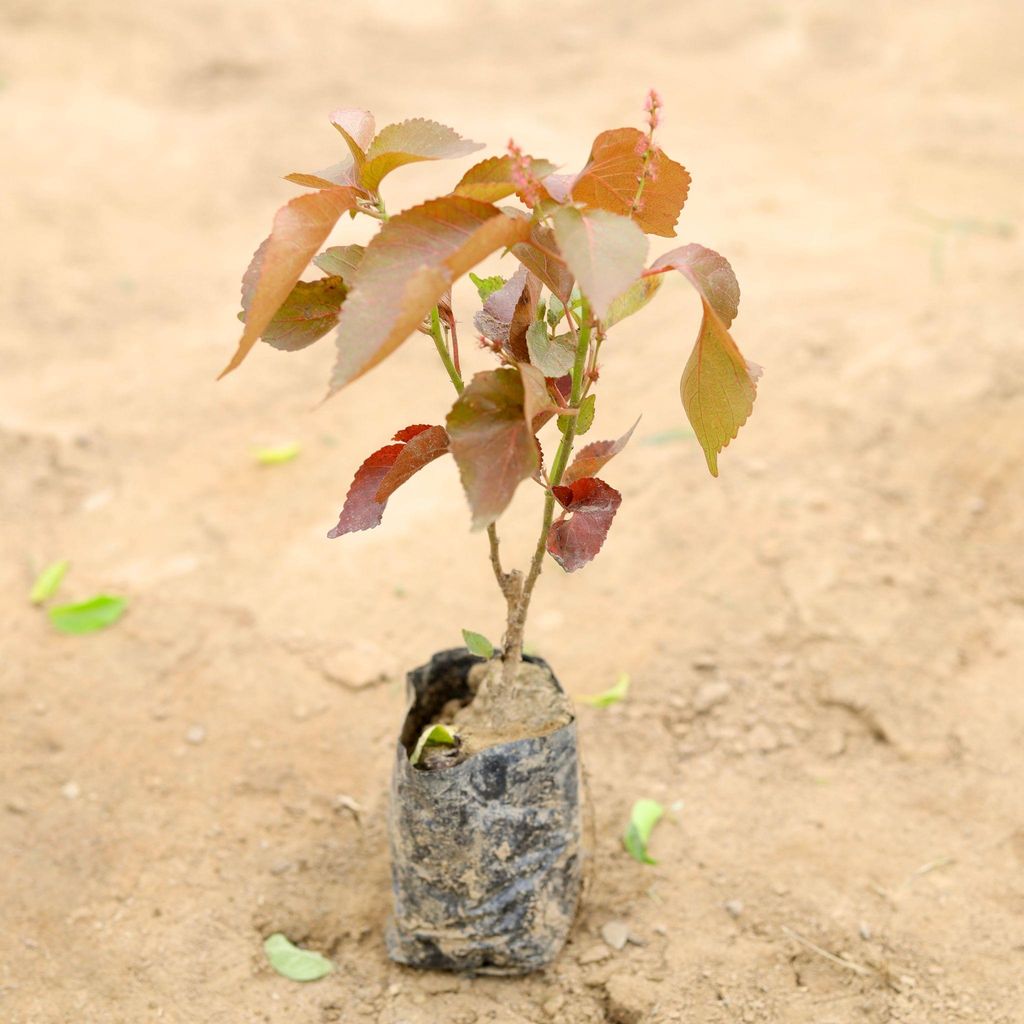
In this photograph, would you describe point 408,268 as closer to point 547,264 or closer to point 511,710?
point 547,264

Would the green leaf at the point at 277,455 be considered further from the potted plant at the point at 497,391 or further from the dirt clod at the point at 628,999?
the dirt clod at the point at 628,999

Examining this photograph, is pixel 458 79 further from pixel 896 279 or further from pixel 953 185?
pixel 896 279

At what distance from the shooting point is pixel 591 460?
159 cm

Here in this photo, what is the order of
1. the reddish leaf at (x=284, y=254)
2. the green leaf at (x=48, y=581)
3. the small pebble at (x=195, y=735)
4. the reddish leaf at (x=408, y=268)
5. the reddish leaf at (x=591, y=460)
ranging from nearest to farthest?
the reddish leaf at (x=408, y=268), the reddish leaf at (x=284, y=254), the reddish leaf at (x=591, y=460), the small pebble at (x=195, y=735), the green leaf at (x=48, y=581)

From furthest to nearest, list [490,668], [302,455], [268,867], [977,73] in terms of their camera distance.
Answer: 1. [977,73]
2. [302,455]
3. [268,867]
4. [490,668]

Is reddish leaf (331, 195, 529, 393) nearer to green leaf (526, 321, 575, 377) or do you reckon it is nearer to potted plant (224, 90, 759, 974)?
potted plant (224, 90, 759, 974)

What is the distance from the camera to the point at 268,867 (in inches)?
87.3

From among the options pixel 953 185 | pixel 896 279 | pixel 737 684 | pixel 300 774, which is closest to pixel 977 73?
pixel 953 185

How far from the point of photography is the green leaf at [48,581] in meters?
2.99

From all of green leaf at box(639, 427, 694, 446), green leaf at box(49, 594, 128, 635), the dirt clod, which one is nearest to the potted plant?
the dirt clod

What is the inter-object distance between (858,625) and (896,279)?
6.40 ft

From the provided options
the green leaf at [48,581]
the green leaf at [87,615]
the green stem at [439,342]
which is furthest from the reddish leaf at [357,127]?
the green leaf at [48,581]

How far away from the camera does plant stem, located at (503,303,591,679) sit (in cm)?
150

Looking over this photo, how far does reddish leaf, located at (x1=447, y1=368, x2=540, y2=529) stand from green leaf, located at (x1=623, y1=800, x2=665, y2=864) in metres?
1.11
